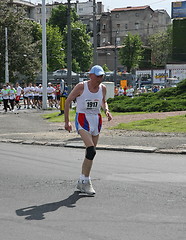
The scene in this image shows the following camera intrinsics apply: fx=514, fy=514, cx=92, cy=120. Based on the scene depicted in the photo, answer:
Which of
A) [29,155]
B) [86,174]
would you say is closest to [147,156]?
[29,155]

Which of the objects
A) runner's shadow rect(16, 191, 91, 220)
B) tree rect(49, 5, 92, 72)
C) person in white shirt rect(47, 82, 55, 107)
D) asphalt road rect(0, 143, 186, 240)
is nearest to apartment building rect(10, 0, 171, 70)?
tree rect(49, 5, 92, 72)

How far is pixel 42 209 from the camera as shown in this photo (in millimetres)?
6074

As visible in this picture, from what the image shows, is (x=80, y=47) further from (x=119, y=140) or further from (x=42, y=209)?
(x=42, y=209)

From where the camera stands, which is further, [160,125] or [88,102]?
[160,125]

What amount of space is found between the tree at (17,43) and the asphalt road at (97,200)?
44.2 m

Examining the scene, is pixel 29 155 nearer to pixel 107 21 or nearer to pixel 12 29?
pixel 12 29

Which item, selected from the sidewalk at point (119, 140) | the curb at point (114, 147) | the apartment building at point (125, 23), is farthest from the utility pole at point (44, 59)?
the apartment building at point (125, 23)

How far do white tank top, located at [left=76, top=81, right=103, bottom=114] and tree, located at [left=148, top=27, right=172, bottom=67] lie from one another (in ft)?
338

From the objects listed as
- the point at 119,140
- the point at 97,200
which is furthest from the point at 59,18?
the point at 97,200

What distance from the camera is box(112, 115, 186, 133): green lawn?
50.6 ft

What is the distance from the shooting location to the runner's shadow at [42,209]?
5.75 metres

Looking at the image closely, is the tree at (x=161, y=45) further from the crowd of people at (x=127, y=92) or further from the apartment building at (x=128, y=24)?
the crowd of people at (x=127, y=92)

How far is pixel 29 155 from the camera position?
11.3 metres

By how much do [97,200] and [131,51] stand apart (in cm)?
9361
